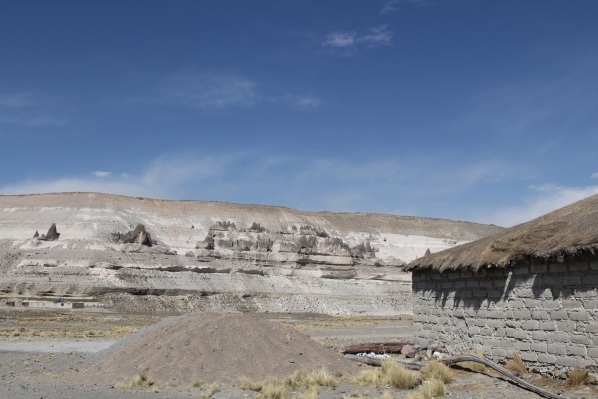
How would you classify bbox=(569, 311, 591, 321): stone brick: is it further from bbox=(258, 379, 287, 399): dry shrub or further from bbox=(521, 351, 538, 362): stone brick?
bbox=(258, 379, 287, 399): dry shrub

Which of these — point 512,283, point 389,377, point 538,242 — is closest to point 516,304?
point 512,283

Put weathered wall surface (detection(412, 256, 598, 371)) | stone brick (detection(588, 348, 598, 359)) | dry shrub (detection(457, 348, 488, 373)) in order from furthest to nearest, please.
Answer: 1. dry shrub (detection(457, 348, 488, 373))
2. weathered wall surface (detection(412, 256, 598, 371))
3. stone brick (detection(588, 348, 598, 359))

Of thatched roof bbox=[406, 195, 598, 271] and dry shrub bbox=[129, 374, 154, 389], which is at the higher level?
thatched roof bbox=[406, 195, 598, 271]

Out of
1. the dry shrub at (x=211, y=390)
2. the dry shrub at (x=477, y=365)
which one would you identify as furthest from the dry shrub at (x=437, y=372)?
the dry shrub at (x=211, y=390)

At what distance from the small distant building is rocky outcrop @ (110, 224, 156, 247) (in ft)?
156

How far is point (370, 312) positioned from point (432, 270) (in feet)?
138

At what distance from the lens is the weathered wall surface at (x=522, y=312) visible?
1159cm

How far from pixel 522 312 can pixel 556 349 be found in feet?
4.06

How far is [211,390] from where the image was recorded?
36.7 ft

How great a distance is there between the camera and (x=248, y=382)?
1170 centimetres

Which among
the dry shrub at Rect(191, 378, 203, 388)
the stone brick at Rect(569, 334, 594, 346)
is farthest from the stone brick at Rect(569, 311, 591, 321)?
the dry shrub at Rect(191, 378, 203, 388)

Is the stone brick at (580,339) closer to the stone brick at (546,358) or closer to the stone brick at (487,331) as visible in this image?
the stone brick at (546,358)

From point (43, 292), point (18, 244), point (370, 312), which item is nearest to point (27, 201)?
point (18, 244)

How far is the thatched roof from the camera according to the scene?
1183 centimetres
